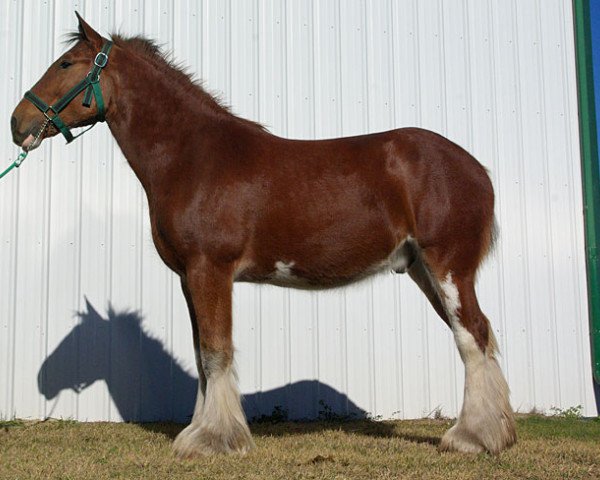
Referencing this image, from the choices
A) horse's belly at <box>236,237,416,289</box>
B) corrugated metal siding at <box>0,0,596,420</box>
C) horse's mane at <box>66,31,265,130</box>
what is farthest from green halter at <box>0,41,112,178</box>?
corrugated metal siding at <box>0,0,596,420</box>

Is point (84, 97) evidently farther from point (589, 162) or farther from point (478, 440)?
point (589, 162)

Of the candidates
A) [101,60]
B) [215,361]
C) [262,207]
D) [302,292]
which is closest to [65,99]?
[101,60]

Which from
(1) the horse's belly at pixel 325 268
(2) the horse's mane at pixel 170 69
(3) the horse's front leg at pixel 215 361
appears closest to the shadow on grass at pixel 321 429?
(3) the horse's front leg at pixel 215 361

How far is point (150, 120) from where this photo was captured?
13.8 feet

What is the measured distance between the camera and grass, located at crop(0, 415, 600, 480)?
347 cm

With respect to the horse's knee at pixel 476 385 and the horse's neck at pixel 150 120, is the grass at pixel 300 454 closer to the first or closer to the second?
the horse's knee at pixel 476 385

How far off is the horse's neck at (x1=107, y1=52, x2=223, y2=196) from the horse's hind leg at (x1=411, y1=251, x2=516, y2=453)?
5.95 ft

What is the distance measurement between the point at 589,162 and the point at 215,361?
182 inches

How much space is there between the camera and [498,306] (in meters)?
6.23

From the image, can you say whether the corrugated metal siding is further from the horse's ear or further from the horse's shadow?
the horse's ear

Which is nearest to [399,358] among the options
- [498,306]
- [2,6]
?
[498,306]

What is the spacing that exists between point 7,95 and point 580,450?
5541mm

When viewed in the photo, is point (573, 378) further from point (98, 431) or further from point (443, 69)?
point (98, 431)

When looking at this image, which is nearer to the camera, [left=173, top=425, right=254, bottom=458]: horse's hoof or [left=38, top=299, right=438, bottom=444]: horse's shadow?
[left=173, top=425, right=254, bottom=458]: horse's hoof
